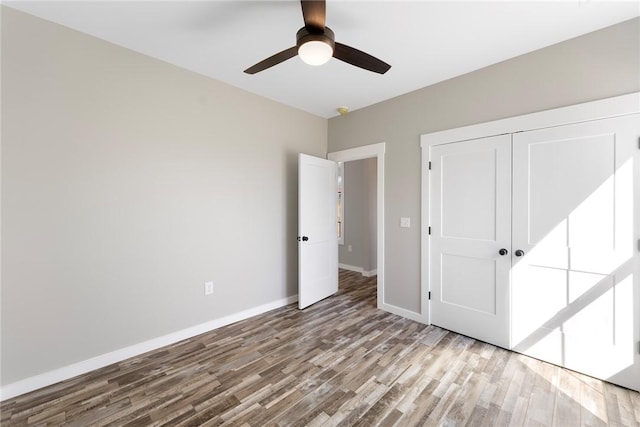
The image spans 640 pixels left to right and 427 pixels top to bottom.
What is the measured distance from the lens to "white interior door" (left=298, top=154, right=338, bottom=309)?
3.43 meters

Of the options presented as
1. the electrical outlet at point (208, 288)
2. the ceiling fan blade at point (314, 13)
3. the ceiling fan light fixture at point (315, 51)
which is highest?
the ceiling fan blade at point (314, 13)

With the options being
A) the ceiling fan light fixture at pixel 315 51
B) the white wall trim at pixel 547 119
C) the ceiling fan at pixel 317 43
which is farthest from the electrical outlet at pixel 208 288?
the white wall trim at pixel 547 119

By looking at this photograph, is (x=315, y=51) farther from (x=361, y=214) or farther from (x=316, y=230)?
(x=361, y=214)

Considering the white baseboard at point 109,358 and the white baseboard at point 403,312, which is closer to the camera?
the white baseboard at point 109,358

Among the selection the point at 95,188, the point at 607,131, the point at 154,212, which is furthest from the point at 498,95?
the point at 95,188

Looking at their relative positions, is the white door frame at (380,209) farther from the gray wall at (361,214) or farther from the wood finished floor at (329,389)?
the gray wall at (361,214)

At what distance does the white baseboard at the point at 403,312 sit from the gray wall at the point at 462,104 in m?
0.06

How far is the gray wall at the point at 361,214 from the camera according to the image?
520 centimetres

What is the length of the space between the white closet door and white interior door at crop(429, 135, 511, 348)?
105mm

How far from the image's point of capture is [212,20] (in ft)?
6.45

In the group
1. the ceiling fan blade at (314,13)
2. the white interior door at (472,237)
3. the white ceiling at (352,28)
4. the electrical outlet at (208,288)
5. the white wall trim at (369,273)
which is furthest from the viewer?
the white wall trim at (369,273)

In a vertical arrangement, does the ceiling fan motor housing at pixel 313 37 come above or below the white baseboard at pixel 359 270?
above

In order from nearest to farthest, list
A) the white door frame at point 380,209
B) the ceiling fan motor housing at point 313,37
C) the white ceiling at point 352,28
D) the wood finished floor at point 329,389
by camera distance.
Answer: the ceiling fan motor housing at point 313,37 → the wood finished floor at point 329,389 → the white ceiling at point 352,28 → the white door frame at point 380,209

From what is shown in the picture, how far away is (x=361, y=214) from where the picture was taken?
5.27 meters
